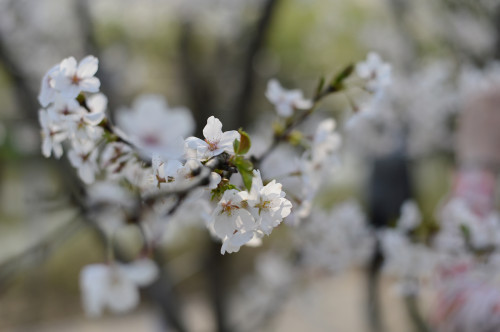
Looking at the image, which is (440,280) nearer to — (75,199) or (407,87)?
(75,199)

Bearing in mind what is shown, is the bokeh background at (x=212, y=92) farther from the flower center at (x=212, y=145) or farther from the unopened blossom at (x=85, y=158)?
the flower center at (x=212, y=145)

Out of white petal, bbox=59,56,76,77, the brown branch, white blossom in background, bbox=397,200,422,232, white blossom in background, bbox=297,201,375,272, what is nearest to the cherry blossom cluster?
white petal, bbox=59,56,76,77

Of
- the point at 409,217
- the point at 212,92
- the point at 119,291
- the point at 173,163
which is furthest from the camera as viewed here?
the point at 212,92

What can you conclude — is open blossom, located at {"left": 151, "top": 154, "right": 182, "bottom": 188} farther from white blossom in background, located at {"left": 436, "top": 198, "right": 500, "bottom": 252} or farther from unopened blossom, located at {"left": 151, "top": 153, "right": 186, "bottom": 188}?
white blossom in background, located at {"left": 436, "top": 198, "right": 500, "bottom": 252}

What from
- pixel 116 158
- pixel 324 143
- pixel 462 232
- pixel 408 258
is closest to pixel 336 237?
pixel 408 258

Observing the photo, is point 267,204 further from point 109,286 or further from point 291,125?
point 109,286

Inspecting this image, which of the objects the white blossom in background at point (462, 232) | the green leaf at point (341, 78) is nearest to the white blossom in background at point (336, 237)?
the white blossom in background at point (462, 232)
